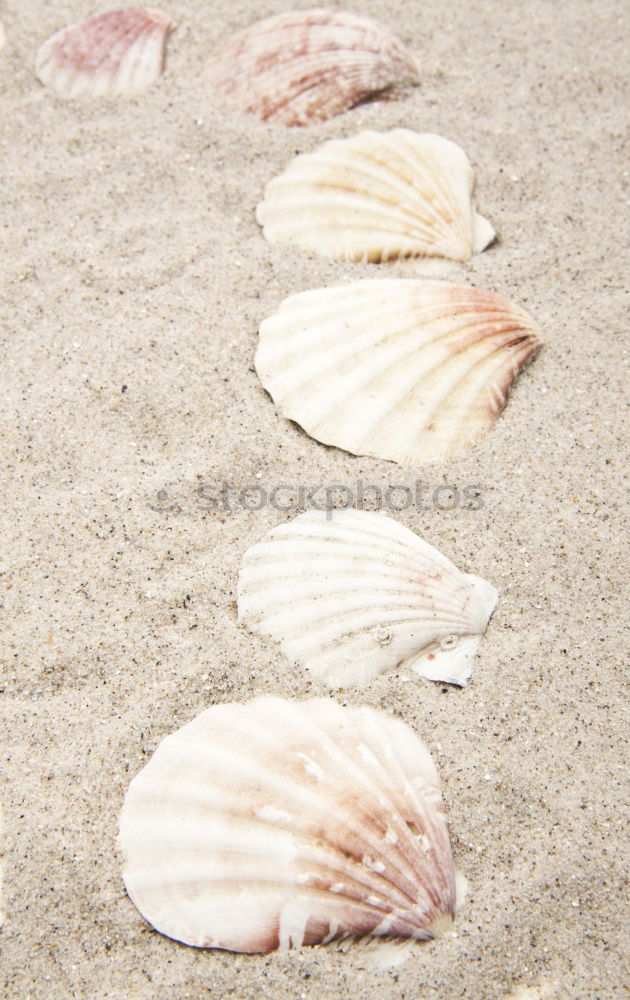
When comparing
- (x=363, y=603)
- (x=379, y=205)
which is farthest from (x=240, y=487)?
(x=379, y=205)

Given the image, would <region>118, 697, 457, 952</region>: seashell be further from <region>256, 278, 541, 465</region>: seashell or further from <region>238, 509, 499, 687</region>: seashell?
<region>256, 278, 541, 465</region>: seashell

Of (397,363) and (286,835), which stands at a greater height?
(397,363)

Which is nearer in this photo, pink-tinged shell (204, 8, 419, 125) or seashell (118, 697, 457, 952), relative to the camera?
seashell (118, 697, 457, 952)

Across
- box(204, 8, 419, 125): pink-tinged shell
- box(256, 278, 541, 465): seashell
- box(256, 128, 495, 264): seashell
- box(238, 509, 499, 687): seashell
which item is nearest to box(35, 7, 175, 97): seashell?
box(204, 8, 419, 125): pink-tinged shell

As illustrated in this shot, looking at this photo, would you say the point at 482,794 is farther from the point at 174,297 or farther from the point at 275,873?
the point at 174,297

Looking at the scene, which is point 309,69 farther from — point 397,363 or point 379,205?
point 397,363

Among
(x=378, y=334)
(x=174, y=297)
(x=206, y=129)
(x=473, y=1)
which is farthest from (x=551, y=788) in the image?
(x=473, y=1)
